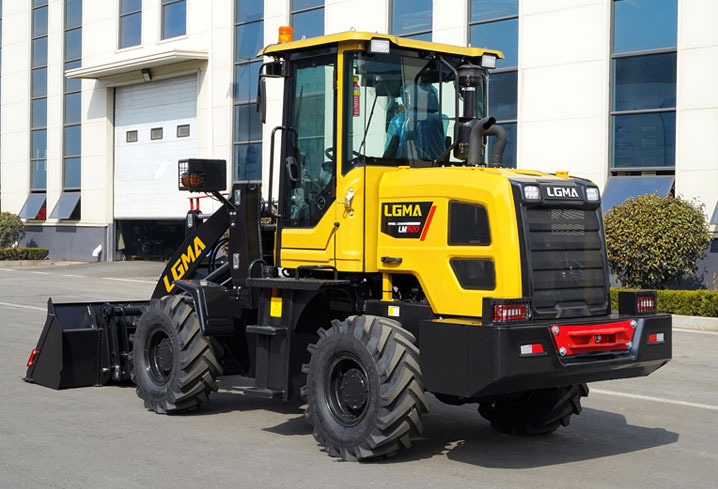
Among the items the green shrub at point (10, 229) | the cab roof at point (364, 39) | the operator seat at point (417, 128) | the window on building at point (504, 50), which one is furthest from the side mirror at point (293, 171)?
the green shrub at point (10, 229)

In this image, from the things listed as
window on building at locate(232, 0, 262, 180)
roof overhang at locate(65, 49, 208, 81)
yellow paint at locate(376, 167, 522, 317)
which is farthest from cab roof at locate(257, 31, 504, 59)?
roof overhang at locate(65, 49, 208, 81)

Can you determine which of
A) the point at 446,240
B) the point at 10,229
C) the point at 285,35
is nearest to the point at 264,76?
the point at 285,35

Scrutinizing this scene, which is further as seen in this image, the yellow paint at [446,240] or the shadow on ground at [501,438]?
the shadow on ground at [501,438]

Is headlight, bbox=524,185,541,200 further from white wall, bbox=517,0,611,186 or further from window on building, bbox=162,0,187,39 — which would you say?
window on building, bbox=162,0,187,39

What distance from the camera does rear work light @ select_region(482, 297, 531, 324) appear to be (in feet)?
21.9

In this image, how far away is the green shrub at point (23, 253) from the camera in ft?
124

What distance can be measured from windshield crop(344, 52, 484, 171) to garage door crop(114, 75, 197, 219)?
26.4 meters

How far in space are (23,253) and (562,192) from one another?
34.3 meters

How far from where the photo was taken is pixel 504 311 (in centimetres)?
671

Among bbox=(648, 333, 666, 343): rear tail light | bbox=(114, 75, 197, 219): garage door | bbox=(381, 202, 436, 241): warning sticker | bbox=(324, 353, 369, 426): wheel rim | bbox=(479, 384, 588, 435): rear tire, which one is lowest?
bbox=(479, 384, 588, 435): rear tire

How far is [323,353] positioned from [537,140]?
17.2 meters

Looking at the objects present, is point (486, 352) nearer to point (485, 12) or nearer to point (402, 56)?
point (402, 56)

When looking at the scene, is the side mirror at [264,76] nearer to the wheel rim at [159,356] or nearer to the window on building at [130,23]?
the wheel rim at [159,356]

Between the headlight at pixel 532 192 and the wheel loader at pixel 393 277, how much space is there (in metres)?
0.01
